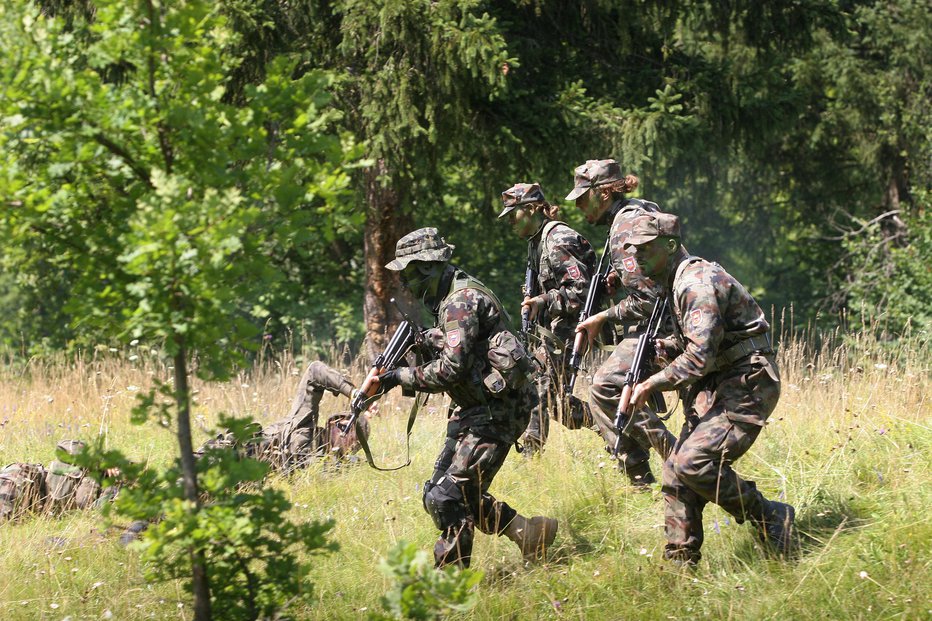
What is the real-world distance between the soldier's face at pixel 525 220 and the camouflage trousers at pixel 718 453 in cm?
282

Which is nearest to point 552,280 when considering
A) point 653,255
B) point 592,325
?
point 592,325

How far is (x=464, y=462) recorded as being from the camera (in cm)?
512

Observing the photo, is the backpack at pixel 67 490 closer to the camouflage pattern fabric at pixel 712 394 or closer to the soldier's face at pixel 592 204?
the soldier's face at pixel 592 204

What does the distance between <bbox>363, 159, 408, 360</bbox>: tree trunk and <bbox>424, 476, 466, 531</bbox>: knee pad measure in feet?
21.2

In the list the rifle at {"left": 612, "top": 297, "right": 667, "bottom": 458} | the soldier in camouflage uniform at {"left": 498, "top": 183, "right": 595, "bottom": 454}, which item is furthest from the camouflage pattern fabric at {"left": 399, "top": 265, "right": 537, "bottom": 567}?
the soldier in camouflage uniform at {"left": 498, "top": 183, "right": 595, "bottom": 454}

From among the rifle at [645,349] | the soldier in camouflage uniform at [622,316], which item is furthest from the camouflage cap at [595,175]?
the rifle at [645,349]

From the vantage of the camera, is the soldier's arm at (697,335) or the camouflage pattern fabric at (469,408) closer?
the soldier's arm at (697,335)

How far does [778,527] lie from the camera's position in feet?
16.8

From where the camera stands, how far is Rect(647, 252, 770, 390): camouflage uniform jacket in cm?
468

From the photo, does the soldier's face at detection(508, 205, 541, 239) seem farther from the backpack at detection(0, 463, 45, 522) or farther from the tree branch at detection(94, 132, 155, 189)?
the tree branch at detection(94, 132, 155, 189)

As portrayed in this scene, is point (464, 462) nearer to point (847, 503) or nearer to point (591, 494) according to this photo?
point (591, 494)

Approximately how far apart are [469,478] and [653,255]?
140 centimetres

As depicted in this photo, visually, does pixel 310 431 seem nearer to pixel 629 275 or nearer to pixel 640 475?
pixel 640 475

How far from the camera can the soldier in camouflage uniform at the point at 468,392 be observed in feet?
16.6
